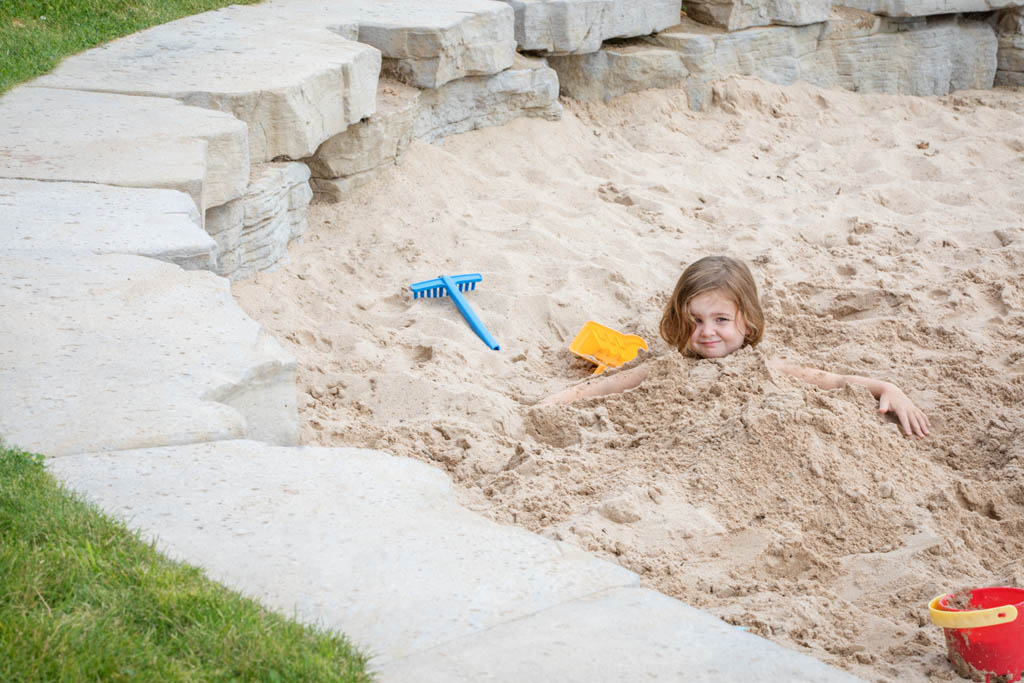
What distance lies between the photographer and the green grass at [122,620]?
145cm

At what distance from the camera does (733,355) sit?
329 cm

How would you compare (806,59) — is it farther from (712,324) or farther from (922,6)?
(712,324)

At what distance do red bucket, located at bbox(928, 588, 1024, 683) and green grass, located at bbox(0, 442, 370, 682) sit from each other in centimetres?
101

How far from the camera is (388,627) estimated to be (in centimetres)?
165

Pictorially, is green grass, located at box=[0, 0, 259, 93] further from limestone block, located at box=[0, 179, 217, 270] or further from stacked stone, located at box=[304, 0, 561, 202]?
limestone block, located at box=[0, 179, 217, 270]

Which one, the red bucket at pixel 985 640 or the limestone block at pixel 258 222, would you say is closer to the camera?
the red bucket at pixel 985 640

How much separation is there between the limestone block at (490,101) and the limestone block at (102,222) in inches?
86.9

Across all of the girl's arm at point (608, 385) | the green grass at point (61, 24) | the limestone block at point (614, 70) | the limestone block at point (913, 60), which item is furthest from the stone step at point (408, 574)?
the limestone block at point (913, 60)

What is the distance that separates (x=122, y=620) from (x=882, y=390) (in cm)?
235

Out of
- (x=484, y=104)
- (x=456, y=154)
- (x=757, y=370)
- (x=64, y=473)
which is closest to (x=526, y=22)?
(x=484, y=104)

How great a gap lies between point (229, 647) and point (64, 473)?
0.66 meters

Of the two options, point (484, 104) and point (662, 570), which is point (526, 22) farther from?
point (662, 570)

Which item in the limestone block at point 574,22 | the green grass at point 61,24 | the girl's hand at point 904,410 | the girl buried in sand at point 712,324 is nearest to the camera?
the girl's hand at point 904,410

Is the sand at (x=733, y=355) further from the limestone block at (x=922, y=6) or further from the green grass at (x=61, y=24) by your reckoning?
the green grass at (x=61, y=24)
